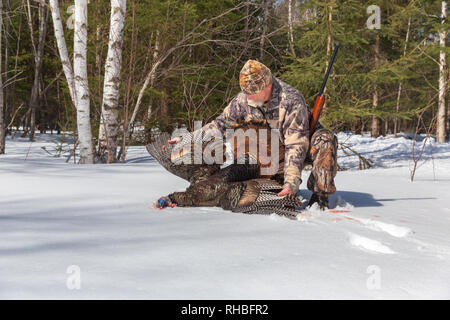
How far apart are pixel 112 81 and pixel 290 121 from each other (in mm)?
4343

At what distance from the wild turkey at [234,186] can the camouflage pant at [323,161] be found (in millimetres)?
221

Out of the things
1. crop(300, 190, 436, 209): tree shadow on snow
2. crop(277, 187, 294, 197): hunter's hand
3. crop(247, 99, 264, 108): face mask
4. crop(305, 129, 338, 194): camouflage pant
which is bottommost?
crop(300, 190, 436, 209): tree shadow on snow

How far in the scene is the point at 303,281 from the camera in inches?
48.2

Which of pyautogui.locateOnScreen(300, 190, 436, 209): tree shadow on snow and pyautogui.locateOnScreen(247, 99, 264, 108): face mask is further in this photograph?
pyautogui.locateOnScreen(300, 190, 436, 209): tree shadow on snow

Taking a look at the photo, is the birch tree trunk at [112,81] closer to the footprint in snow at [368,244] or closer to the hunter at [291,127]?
the hunter at [291,127]

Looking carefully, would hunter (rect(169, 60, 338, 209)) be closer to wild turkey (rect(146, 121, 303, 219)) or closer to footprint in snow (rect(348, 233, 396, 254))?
wild turkey (rect(146, 121, 303, 219))

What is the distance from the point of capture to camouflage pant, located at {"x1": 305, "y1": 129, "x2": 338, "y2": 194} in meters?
2.45

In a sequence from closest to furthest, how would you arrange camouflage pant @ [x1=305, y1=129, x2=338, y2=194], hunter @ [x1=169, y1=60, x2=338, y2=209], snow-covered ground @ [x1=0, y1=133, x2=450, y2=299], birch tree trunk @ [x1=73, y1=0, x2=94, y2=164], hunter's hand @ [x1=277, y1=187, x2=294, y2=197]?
snow-covered ground @ [x1=0, y1=133, x2=450, y2=299] < hunter's hand @ [x1=277, y1=187, x2=294, y2=197] < hunter @ [x1=169, y1=60, x2=338, y2=209] < camouflage pant @ [x1=305, y1=129, x2=338, y2=194] < birch tree trunk @ [x1=73, y1=0, x2=94, y2=164]

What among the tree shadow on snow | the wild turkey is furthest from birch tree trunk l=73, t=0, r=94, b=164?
the tree shadow on snow

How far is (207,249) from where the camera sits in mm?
1526

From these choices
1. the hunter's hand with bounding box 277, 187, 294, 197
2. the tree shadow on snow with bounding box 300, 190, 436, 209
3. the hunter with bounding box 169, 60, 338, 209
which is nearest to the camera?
the hunter's hand with bounding box 277, 187, 294, 197

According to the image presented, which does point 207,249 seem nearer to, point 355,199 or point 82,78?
point 355,199

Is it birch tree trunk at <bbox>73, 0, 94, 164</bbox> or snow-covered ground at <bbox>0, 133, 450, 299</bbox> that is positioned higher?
birch tree trunk at <bbox>73, 0, 94, 164</bbox>
